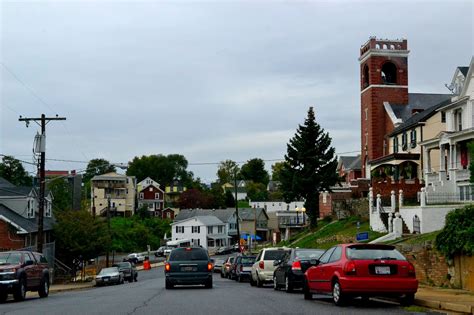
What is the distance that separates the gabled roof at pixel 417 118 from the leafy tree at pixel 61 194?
115 ft

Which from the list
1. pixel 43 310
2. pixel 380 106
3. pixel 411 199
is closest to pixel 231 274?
pixel 411 199

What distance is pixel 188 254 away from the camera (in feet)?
84.9

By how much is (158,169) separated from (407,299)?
149 metres

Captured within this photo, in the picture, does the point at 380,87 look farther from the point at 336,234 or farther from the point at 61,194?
the point at 61,194

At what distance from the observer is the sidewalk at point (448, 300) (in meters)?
14.4

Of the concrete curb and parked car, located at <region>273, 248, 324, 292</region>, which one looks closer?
the concrete curb

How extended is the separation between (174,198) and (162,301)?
140 metres

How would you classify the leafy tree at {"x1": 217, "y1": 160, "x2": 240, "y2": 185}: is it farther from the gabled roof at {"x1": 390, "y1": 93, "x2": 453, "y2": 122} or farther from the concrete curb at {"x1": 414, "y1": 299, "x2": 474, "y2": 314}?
the concrete curb at {"x1": 414, "y1": 299, "x2": 474, "y2": 314}

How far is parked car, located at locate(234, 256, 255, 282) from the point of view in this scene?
1383 inches

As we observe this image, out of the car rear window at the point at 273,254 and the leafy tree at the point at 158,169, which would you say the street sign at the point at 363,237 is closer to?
the car rear window at the point at 273,254

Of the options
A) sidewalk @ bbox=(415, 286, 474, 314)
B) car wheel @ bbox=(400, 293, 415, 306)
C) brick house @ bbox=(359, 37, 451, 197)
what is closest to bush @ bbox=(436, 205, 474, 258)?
sidewalk @ bbox=(415, 286, 474, 314)

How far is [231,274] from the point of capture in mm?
40812

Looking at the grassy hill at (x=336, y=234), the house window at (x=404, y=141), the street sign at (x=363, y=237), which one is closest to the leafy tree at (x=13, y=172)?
the grassy hill at (x=336, y=234)

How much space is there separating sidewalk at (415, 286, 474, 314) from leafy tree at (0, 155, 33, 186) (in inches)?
3624
